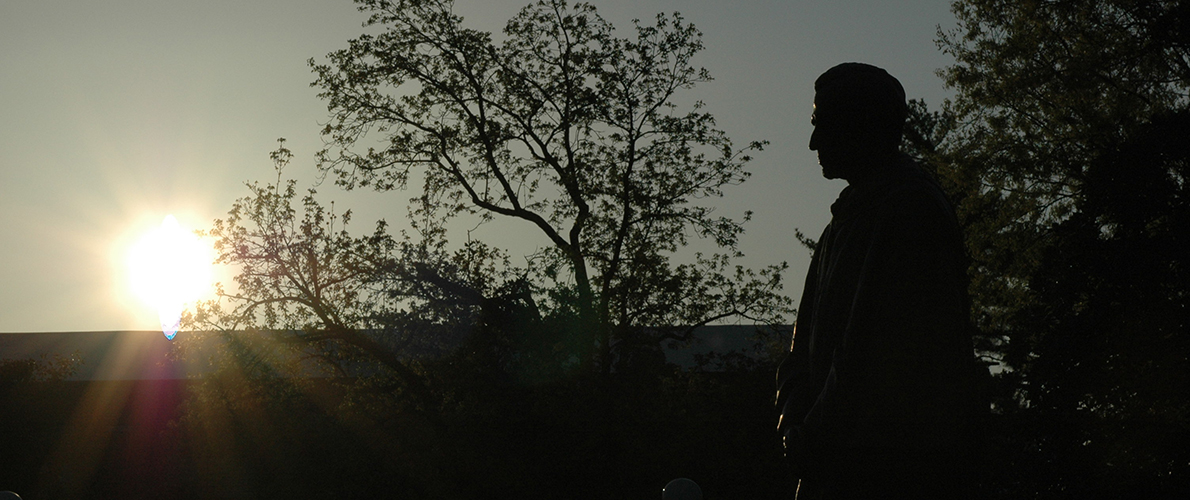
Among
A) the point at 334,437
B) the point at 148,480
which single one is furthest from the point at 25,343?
the point at 334,437

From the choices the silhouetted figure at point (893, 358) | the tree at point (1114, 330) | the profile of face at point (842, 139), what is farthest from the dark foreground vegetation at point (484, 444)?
the silhouetted figure at point (893, 358)

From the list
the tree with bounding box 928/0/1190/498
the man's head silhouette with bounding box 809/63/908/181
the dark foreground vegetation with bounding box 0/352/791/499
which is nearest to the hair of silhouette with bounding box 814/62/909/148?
the man's head silhouette with bounding box 809/63/908/181

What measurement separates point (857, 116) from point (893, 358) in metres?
0.68

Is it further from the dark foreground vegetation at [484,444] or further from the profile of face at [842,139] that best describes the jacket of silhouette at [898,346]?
the dark foreground vegetation at [484,444]

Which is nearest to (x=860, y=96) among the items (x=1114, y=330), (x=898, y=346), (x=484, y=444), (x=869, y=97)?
(x=869, y=97)

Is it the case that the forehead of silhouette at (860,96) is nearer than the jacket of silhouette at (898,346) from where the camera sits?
No

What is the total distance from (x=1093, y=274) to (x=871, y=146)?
11.3 m

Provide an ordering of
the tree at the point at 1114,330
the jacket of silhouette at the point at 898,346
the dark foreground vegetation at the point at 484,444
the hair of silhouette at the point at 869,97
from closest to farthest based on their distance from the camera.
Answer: the jacket of silhouette at the point at 898,346 → the hair of silhouette at the point at 869,97 → the tree at the point at 1114,330 → the dark foreground vegetation at the point at 484,444

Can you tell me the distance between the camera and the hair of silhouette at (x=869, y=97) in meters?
2.68

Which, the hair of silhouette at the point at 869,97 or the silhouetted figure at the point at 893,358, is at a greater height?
the hair of silhouette at the point at 869,97

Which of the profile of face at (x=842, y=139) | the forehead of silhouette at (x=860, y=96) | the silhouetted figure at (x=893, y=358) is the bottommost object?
the silhouetted figure at (x=893, y=358)

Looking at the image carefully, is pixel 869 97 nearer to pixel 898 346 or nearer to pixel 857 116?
pixel 857 116

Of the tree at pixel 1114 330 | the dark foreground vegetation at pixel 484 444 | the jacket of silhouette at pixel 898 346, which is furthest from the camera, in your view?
the dark foreground vegetation at pixel 484 444

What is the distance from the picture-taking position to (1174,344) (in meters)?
11.9
